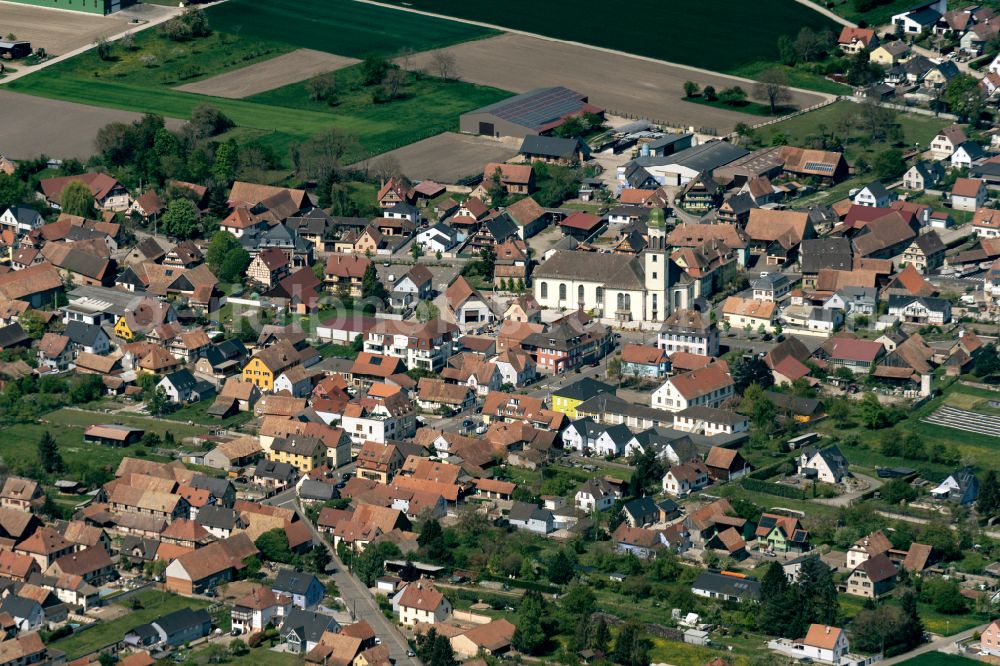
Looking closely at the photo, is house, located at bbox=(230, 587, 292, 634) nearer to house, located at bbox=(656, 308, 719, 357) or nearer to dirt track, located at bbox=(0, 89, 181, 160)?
house, located at bbox=(656, 308, 719, 357)

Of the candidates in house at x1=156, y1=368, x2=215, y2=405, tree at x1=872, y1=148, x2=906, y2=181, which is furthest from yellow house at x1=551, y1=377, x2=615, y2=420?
tree at x1=872, y1=148, x2=906, y2=181

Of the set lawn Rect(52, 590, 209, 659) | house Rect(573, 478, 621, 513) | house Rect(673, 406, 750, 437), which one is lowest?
lawn Rect(52, 590, 209, 659)

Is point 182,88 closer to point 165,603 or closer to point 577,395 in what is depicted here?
point 577,395

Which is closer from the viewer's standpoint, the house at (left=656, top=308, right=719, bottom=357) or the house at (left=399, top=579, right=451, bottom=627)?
the house at (left=399, top=579, right=451, bottom=627)

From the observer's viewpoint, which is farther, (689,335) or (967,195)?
(967,195)

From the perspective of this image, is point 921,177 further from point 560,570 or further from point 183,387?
point 560,570

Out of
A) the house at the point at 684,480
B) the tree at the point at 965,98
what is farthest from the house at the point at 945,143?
the house at the point at 684,480

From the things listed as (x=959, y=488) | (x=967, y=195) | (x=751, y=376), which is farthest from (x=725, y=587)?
(x=967, y=195)
